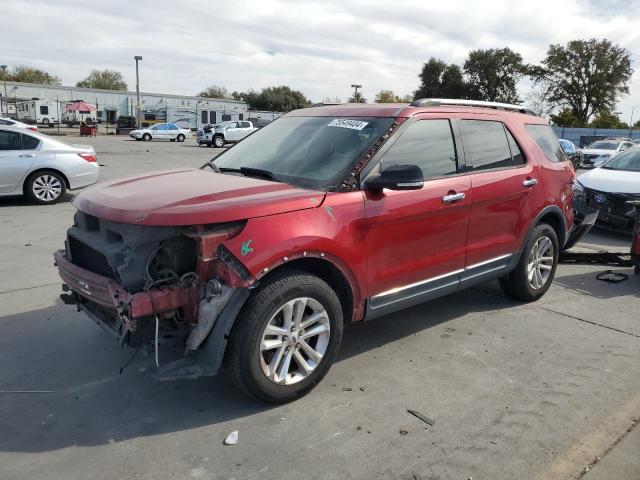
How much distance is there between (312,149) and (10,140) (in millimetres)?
8079

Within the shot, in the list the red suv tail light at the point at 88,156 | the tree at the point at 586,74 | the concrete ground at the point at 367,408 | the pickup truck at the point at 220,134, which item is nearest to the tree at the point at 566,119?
the tree at the point at 586,74

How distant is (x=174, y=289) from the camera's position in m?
3.07

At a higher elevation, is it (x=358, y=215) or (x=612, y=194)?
(x=358, y=215)

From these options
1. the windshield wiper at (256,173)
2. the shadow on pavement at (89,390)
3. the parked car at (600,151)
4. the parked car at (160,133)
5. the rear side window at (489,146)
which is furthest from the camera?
the parked car at (160,133)

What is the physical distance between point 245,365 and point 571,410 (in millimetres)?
2064

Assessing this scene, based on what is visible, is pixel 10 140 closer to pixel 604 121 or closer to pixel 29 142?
pixel 29 142

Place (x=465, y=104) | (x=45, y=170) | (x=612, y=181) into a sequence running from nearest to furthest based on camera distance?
(x=465, y=104)
(x=612, y=181)
(x=45, y=170)

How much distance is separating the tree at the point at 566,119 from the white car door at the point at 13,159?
61587mm

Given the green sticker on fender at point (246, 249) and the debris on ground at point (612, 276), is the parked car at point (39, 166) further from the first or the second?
the debris on ground at point (612, 276)

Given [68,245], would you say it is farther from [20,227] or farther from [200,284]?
[20,227]

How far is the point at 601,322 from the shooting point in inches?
196

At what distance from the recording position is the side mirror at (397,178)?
350 centimetres

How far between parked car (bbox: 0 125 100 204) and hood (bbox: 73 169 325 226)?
7.06m

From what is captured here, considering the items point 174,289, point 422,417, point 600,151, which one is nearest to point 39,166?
point 174,289
